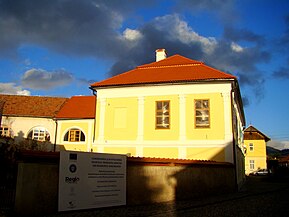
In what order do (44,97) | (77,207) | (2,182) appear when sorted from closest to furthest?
(77,207)
(2,182)
(44,97)

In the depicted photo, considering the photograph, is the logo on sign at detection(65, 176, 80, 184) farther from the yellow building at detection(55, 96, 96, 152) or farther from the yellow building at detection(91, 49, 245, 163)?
the yellow building at detection(55, 96, 96, 152)

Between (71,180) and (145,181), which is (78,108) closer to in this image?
(145,181)

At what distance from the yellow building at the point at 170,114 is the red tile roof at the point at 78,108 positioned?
20.1 feet

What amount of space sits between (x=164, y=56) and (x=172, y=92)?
8.20 m

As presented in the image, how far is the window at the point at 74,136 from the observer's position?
94.3 ft

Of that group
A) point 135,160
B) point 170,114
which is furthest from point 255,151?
point 135,160

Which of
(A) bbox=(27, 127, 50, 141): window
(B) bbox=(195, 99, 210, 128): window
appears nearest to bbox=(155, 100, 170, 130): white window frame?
(B) bbox=(195, 99, 210, 128): window

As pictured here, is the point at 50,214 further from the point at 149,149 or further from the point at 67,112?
the point at 67,112

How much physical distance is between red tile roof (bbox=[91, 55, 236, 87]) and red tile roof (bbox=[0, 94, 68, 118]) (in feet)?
34.8

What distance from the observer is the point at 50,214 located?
9.50 meters

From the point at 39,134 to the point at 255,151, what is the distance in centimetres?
4313

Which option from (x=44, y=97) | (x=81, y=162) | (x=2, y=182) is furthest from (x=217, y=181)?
(x=44, y=97)

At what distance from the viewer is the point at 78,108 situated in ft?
102

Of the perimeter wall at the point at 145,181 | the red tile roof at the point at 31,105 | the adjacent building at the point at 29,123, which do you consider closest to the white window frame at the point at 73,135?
the adjacent building at the point at 29,123
